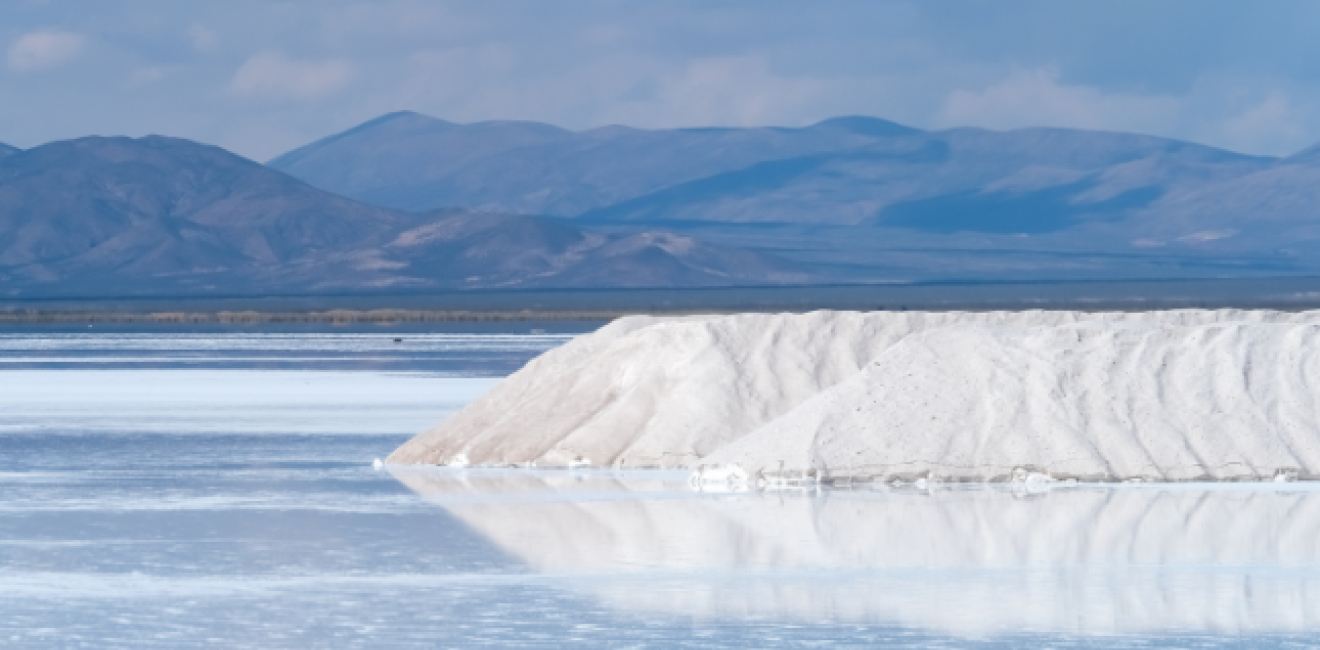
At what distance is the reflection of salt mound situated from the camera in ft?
55.8

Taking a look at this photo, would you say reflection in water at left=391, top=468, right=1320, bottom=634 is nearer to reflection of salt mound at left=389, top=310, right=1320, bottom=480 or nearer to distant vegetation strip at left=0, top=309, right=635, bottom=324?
Answer: reflection of salt mound at left=389, top=310, right=1320, bottom=480

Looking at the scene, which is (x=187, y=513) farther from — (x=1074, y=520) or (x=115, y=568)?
(x=1074, y=520)

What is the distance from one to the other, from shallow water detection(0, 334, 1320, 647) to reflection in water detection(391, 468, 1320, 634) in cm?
3

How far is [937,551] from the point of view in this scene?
1266 cm

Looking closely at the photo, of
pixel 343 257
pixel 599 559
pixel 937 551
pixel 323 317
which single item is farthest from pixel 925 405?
pixel 343 257

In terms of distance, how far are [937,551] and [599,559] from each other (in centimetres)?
197

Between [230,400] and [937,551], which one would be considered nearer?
[937,551]

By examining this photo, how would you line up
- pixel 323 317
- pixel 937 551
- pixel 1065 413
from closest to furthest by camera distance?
pixel 937 551, pixel 1065 413, pixel 323 317

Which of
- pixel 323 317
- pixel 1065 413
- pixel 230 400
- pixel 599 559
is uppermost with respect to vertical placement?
pixel 323 317

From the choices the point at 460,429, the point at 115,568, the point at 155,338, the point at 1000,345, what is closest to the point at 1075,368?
the point at 1000,345

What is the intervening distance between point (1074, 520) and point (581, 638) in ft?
17.2

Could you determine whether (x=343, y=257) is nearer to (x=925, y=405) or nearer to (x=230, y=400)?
(x=230, y=400)

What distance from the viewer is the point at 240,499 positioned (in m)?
15.8

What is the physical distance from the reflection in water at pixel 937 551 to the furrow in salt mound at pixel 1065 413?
63 cm
